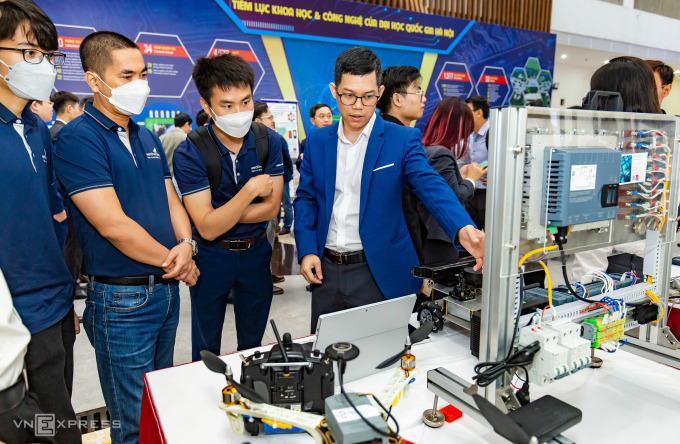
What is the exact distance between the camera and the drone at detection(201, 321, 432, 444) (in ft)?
2.44

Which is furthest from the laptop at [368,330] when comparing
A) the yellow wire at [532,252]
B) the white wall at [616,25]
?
the white wall at [616,25]

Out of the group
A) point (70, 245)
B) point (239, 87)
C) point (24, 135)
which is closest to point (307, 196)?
point (239, 87)

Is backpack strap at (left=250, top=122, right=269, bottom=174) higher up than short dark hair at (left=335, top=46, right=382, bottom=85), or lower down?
lower down

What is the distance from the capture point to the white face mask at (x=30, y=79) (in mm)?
1310

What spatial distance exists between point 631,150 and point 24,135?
5.45 feet

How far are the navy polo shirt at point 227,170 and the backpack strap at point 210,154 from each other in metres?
0.02

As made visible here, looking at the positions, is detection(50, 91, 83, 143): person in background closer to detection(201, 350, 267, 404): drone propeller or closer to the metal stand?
detection(201, 350, 267, 404): drone propeller

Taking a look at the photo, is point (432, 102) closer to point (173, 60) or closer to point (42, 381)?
point (173, 60)

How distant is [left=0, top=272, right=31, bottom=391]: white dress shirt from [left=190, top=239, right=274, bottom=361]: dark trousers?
31.2 inches

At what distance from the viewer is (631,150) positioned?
44.1 inches

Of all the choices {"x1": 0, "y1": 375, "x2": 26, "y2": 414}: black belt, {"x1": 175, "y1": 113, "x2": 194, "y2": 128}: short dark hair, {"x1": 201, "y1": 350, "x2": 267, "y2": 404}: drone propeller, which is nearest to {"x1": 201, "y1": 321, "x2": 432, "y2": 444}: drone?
{"x1": 201, "y1": 350, "x2": 267, "y2": 404}: drone propeller

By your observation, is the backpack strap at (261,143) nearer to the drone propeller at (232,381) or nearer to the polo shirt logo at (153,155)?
the polo shirt logo at (153,155)

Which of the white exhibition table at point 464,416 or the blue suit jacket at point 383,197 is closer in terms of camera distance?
the white exhibition table at point 464,416

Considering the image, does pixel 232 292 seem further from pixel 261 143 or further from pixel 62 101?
pixel 62 101
